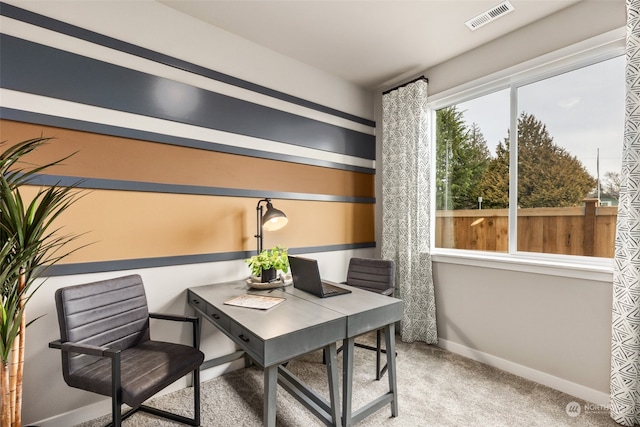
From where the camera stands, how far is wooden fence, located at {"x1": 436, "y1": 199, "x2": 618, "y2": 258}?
218 centimetres

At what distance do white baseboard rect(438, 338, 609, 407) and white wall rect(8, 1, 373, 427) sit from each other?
58.7 inches

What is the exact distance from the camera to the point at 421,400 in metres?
2.10

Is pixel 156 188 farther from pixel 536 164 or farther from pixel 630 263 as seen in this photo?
pixel 630 263

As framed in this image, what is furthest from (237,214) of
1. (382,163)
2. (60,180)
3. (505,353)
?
(505,353)

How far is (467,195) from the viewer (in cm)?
299

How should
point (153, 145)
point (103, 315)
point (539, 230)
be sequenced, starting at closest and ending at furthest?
1. point (103, 315)
2. point (153, 145)
3. point (539, 230)

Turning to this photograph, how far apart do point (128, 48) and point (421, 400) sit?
3283 millimetres

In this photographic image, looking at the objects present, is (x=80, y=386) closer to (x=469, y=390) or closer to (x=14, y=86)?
(x=14, y=86)

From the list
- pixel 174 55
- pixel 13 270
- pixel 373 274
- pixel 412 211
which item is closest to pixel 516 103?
pixel 412 211

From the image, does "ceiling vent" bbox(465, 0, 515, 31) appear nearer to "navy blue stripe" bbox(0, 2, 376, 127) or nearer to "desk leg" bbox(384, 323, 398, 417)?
"navy blue stripe" bbox(0, 2, 376, 127)

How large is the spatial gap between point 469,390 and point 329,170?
2.37 meters

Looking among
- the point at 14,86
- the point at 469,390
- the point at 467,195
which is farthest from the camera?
the point at 467,195

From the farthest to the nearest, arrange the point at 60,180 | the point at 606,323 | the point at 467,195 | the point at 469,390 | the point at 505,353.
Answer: the point at 467,195, the point at 505,353, the point at 469,390, the point at 606,323, the point at 60,180

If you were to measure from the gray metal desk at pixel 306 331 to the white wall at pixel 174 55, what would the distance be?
1.00 feet
